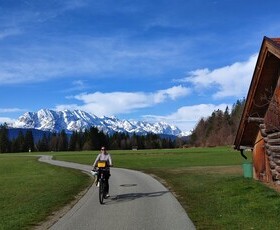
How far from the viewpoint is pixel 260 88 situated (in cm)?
1852

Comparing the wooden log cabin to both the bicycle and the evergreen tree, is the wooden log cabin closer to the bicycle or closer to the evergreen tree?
the bicycle

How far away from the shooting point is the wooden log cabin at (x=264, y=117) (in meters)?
16.4

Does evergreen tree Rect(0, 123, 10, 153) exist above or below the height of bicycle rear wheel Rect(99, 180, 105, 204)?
above

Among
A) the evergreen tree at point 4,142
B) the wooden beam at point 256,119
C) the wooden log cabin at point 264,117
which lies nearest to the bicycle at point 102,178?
the wooden log cabin at point 264,117

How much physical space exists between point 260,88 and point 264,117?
67.0 inches

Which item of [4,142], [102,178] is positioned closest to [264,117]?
[102,178]

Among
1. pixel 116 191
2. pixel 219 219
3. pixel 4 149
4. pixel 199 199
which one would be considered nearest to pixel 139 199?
pixel 199 199

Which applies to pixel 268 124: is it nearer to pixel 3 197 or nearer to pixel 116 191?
pixel 116 191

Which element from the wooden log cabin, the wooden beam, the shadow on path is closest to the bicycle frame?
the shadow on path

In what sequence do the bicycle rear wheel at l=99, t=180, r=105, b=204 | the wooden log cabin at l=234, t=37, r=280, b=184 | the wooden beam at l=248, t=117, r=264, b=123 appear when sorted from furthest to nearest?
the wooden beam at l=248, t=117, r=264, b=123 < the wooden log cabin at l=234, t=37, r=280, b=184 < the bicycle rear wheel at l=99, t=180, r=105, b=204

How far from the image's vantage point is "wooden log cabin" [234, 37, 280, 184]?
16.4 m

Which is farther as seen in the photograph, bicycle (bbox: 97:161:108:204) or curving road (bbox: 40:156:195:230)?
bicycle (bbox: 97:161:108:204)

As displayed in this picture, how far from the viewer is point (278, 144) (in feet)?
58.5

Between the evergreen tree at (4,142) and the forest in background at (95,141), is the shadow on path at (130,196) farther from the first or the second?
the evergreen tree at (4,142)
